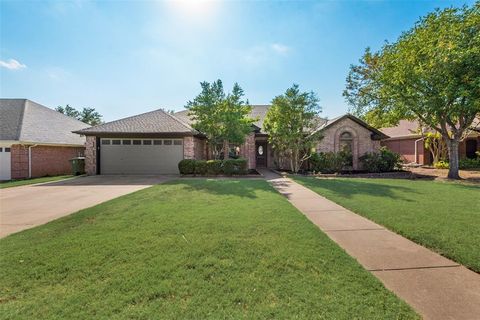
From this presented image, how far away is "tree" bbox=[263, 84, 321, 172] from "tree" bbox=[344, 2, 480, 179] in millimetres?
4140

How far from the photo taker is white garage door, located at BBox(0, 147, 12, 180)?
1479 centimetres

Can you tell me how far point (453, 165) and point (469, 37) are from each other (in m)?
6.88

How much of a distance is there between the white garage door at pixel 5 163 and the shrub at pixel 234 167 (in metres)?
13.7

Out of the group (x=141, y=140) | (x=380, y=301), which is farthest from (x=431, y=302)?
(x=141, y=140)

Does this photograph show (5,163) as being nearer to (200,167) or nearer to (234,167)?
(200,167)

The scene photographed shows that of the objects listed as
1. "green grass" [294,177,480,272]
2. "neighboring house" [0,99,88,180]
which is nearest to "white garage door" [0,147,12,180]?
"neighboring house" [0,99,88,180]

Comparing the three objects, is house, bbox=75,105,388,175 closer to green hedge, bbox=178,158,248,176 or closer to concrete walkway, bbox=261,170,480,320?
green hedge, bbox=178,158,248,176

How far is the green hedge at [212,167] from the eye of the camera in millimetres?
14969

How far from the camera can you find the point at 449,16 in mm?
11883

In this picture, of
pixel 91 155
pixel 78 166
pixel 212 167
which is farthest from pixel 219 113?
pixel 78 166

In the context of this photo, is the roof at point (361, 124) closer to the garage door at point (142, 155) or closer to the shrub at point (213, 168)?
the shrub at point (213, 168)

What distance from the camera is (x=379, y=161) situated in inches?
666

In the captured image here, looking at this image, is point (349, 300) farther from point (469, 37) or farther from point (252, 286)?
point (469, 37)

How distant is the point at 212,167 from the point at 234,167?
1413 mm
